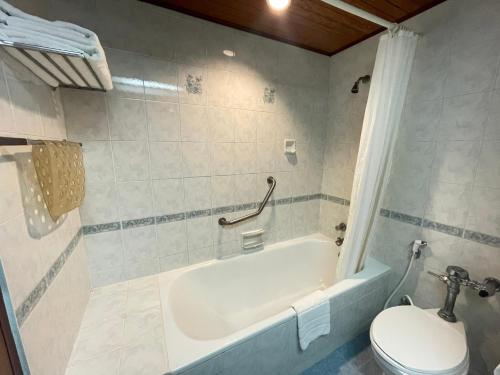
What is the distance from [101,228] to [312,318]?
144 centimetres

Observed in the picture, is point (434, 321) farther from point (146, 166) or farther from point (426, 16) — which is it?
point (146, 166)

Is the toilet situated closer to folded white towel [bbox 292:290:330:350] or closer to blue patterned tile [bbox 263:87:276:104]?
folded white towel [bbox 292:290:330:350]

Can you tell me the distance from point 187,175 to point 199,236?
1.63 feet

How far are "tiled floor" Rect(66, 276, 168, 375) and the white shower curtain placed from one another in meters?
1.30

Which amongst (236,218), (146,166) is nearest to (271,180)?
(236,218)

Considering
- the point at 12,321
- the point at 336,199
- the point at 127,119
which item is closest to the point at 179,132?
the point at 127,119

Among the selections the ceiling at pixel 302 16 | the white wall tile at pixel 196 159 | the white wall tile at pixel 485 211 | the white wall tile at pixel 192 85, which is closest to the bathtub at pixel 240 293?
the white wall tile at pixel 485 211

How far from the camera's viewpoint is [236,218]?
171 centimetres

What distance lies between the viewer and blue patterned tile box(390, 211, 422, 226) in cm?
142

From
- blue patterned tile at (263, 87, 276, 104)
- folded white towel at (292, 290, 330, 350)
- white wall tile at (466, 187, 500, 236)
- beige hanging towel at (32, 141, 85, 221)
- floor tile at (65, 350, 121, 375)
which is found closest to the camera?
beige hanging towel at (32, 141, 85, 221)

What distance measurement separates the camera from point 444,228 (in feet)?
4.26

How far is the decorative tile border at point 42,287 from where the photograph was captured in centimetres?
62

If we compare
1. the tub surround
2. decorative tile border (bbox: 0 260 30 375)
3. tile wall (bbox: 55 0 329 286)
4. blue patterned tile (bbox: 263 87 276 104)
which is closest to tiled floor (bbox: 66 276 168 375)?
the tub surround

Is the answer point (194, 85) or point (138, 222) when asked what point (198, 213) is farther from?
point (194, 85)
